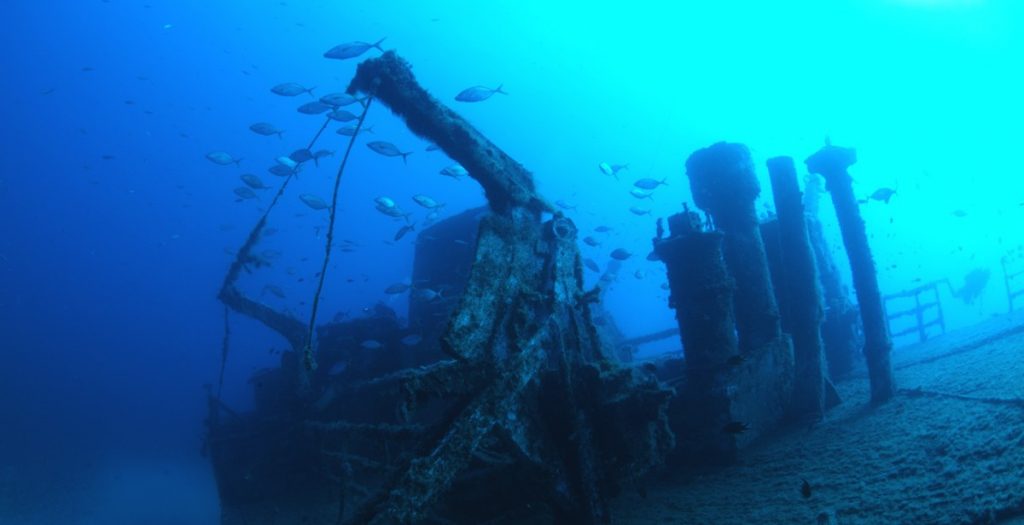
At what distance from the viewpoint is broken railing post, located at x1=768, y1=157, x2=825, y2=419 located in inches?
307

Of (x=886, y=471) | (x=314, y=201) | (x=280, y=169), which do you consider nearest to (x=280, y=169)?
(x=280, y=169)

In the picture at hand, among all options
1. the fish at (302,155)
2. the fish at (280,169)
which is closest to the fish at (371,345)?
the fish at (302,155)

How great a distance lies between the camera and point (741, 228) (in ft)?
27.2

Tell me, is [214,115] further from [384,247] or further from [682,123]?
[682,123]

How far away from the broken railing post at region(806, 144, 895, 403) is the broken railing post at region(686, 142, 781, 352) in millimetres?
1244

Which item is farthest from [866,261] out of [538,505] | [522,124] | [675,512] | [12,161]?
[12,161]

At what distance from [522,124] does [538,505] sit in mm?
178630

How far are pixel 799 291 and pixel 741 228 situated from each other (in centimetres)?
146

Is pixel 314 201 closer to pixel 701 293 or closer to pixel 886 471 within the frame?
pixel 701 293

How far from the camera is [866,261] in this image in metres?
8.16

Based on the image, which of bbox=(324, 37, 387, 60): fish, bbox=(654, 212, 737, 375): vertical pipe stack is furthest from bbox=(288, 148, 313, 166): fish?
bbox=(654, 212, 737, 375): vertical pipe stack

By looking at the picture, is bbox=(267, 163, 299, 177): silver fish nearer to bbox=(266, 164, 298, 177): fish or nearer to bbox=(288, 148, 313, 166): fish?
bbox=(266, 164, 298, 177): fish

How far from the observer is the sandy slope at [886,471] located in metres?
3.63

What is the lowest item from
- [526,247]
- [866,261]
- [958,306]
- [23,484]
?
[958,306]
